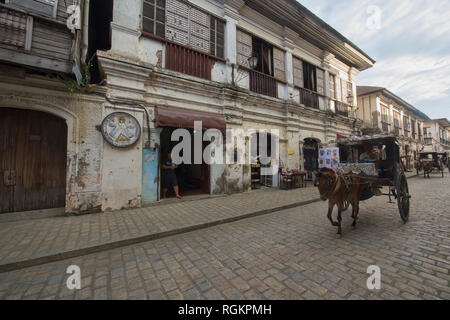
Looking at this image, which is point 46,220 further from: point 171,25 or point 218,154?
point 171,25

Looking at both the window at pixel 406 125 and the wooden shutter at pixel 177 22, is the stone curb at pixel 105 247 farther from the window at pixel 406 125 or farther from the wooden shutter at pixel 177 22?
the window at pixel 406 125

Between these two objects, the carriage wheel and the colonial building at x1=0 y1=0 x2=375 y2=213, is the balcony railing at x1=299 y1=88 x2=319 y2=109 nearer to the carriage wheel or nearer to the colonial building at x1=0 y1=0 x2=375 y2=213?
the colonial building at x1=0 y1=0 x2=375 y2=213

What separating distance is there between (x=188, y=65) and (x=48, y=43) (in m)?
3.81

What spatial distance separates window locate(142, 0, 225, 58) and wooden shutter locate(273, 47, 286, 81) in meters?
3.33

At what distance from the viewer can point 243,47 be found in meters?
8.34

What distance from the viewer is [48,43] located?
13.4ft

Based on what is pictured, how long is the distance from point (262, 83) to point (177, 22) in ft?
14.8

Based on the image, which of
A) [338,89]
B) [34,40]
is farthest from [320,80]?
[34,40]

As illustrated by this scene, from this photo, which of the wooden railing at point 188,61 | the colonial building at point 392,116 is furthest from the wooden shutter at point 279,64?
the colonial building at point 392,116

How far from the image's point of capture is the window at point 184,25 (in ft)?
20.0

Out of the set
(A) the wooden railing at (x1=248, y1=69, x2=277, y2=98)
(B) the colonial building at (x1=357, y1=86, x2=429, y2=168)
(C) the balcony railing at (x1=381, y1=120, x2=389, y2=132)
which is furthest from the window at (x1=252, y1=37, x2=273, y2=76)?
(C) the balcony railing at (x1=381, y1=120, x2=389, y2=132)
